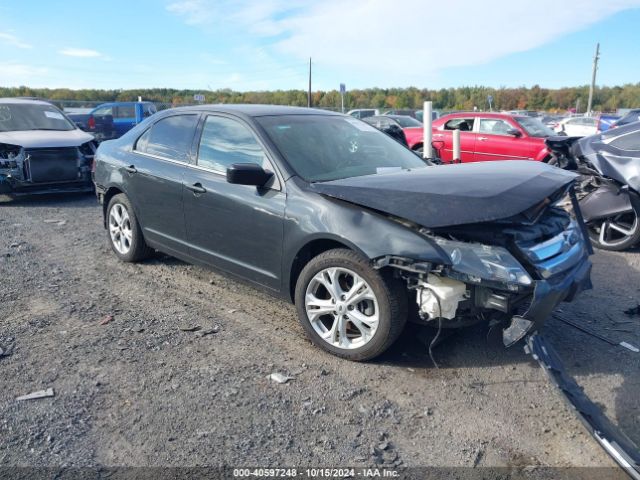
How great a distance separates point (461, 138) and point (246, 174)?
971 cm

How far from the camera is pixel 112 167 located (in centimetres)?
548

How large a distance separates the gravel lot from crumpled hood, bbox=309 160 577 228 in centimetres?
104

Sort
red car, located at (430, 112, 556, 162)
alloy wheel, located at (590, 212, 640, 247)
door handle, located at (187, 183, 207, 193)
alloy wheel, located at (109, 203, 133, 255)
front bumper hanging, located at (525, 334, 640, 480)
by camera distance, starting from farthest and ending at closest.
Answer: red car, located at (430, 112, 556, 162)
alloy wheel, located at (590, 212, 640, 247)
alloy wheel, located at (109, 203, 133, 255)
door handle, located at (187, 183, 207, 193)
front bumper hanging, located at (525, 334, 640, 480)

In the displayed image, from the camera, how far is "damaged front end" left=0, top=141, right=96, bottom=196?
338 inches

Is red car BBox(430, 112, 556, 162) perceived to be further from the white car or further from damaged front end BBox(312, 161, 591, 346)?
the white car

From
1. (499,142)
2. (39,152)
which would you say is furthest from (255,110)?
(499,142)

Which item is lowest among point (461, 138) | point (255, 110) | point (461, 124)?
point (461, 138)

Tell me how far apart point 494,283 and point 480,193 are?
56 centimetres

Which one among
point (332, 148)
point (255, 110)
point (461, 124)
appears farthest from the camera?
point (461, 124)

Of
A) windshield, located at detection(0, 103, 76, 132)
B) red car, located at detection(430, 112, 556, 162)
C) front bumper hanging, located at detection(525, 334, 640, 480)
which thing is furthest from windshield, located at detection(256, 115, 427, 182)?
windshield, located at detection(0, 103, 76, 132)

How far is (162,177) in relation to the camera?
4785 millimetres

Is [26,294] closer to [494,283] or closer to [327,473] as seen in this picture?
[327,473]

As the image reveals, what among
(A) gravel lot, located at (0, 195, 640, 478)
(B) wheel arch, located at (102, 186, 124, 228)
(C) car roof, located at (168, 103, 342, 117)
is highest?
(C) car roof, located at (168, 103, 342, 117)

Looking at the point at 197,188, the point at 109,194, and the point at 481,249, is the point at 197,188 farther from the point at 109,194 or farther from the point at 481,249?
the point at 481,249
